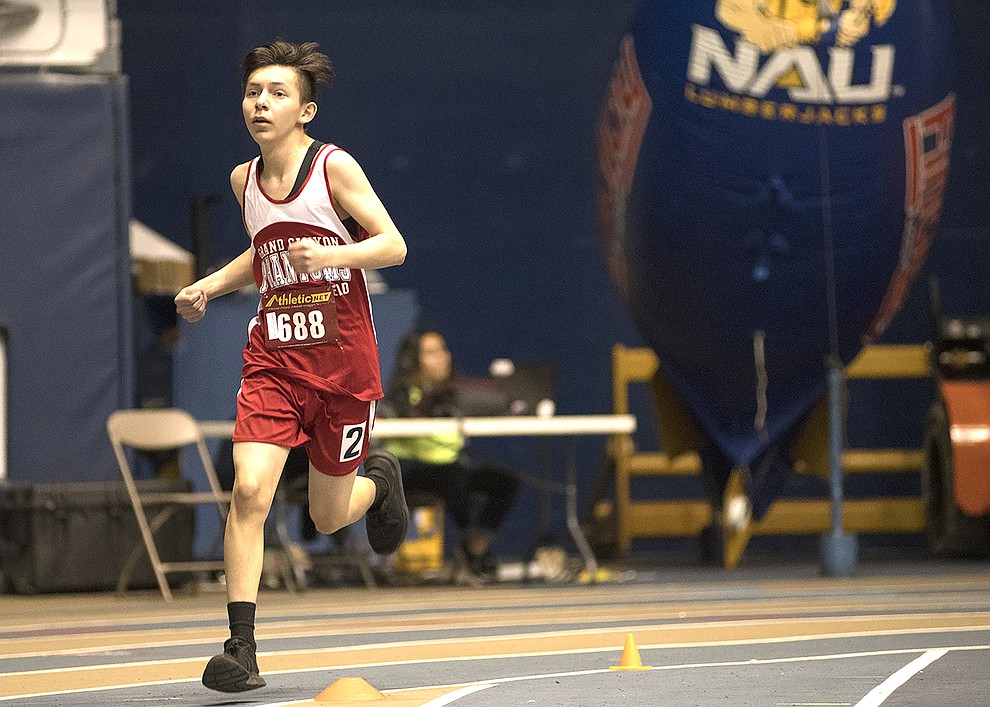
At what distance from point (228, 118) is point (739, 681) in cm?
Result: 1026

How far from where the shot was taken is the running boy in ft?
16.7

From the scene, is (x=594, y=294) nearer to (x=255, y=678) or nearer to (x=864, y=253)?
(x=864, y=253)

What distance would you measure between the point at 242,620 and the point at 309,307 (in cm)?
94

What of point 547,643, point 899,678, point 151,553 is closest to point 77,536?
point 151,553

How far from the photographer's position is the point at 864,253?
34.4ft

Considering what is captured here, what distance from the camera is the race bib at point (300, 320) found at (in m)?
5.17

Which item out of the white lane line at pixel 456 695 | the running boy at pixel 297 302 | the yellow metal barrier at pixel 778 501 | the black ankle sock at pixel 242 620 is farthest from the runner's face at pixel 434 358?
the black ankle sock at pixel 242 620

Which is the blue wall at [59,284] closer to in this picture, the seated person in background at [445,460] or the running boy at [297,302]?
the seated person in background at [445,460]

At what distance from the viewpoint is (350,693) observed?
480 centimetres

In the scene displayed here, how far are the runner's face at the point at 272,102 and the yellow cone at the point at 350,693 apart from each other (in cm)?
162

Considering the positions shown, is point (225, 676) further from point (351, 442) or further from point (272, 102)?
point (272, 102)

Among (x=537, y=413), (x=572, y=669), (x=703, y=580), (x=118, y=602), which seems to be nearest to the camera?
(x=572, y=669)

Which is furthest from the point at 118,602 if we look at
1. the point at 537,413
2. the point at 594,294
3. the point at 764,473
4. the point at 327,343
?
the point at 594,294

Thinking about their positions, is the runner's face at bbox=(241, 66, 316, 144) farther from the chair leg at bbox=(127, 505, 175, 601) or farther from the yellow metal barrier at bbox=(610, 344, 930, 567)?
the yellow metal barrier at bbox=(610, 344, 930, 567)
